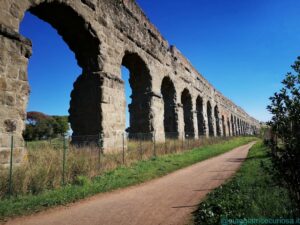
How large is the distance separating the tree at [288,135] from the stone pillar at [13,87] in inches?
225

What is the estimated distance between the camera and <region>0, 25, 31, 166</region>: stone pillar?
5.92 m

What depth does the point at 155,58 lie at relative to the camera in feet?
49.7

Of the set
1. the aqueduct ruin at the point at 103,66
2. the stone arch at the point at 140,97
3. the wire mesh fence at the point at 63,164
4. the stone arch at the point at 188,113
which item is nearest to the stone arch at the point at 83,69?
the aqueduct ruin at the point at 103,66

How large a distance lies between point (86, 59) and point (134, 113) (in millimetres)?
5151

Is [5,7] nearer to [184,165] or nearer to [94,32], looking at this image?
[94,32]

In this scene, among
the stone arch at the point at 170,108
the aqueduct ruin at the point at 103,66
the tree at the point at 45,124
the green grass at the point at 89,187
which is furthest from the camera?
the tree at the point at 45,124

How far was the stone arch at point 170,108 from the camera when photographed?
1817cm

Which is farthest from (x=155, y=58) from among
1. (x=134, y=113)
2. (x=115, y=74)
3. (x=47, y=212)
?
(x=47, y=212)

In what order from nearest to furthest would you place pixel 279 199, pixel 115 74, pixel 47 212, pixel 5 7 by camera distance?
1. pixel 279 199
2. pixel 47 212
3. pixel 5 7
4. pixel 115 74

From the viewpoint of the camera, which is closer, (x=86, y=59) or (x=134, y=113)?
(x=86, y=59)

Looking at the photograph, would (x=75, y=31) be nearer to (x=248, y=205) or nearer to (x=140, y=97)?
(x=140, y=97)

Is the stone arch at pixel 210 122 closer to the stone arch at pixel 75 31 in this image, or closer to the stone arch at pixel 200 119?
the stone arch at pixel 200 119

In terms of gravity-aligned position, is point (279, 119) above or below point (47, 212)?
above

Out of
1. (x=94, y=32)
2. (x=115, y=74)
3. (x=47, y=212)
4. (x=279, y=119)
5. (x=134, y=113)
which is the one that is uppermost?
(x=94, y=32)
